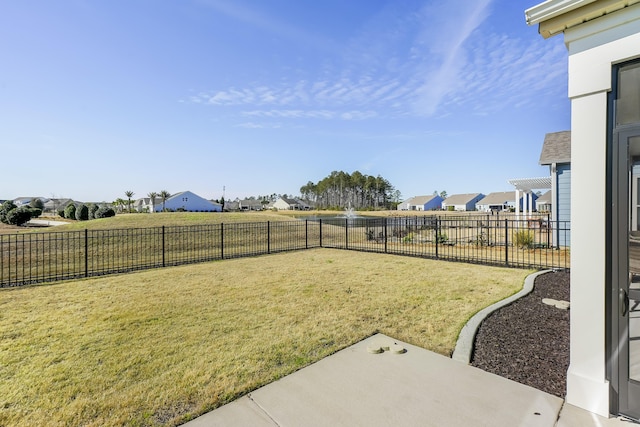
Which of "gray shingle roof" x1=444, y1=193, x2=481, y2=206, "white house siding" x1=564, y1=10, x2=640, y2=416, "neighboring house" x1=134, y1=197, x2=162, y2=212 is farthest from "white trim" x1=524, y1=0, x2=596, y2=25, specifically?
"gray shingle roof" x1=444, y1=193, x2=481, y2=206

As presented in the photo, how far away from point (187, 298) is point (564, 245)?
13.4m

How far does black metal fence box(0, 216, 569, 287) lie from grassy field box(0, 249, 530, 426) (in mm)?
2044

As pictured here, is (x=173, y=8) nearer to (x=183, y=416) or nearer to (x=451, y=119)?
(x=183, y=416)

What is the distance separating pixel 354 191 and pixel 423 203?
21.2m

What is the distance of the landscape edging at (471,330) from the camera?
3.35 meters

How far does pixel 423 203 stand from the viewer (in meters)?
86.8

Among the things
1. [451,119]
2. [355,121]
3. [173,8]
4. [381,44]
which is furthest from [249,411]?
[355,121]

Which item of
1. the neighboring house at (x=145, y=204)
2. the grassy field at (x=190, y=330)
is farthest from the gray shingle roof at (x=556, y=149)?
the neighboring house at (x=145, y=204)

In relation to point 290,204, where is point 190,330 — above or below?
below

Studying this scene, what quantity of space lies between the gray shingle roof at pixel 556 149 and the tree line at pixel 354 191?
2608 inches

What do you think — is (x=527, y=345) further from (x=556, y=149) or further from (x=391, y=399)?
(x=556, y=149)

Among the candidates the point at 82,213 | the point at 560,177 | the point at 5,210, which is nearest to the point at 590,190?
the point at 560,177

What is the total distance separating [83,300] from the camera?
595 cm

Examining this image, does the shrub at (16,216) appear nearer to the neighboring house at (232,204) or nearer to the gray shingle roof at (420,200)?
the neighboring house at (232,204)
